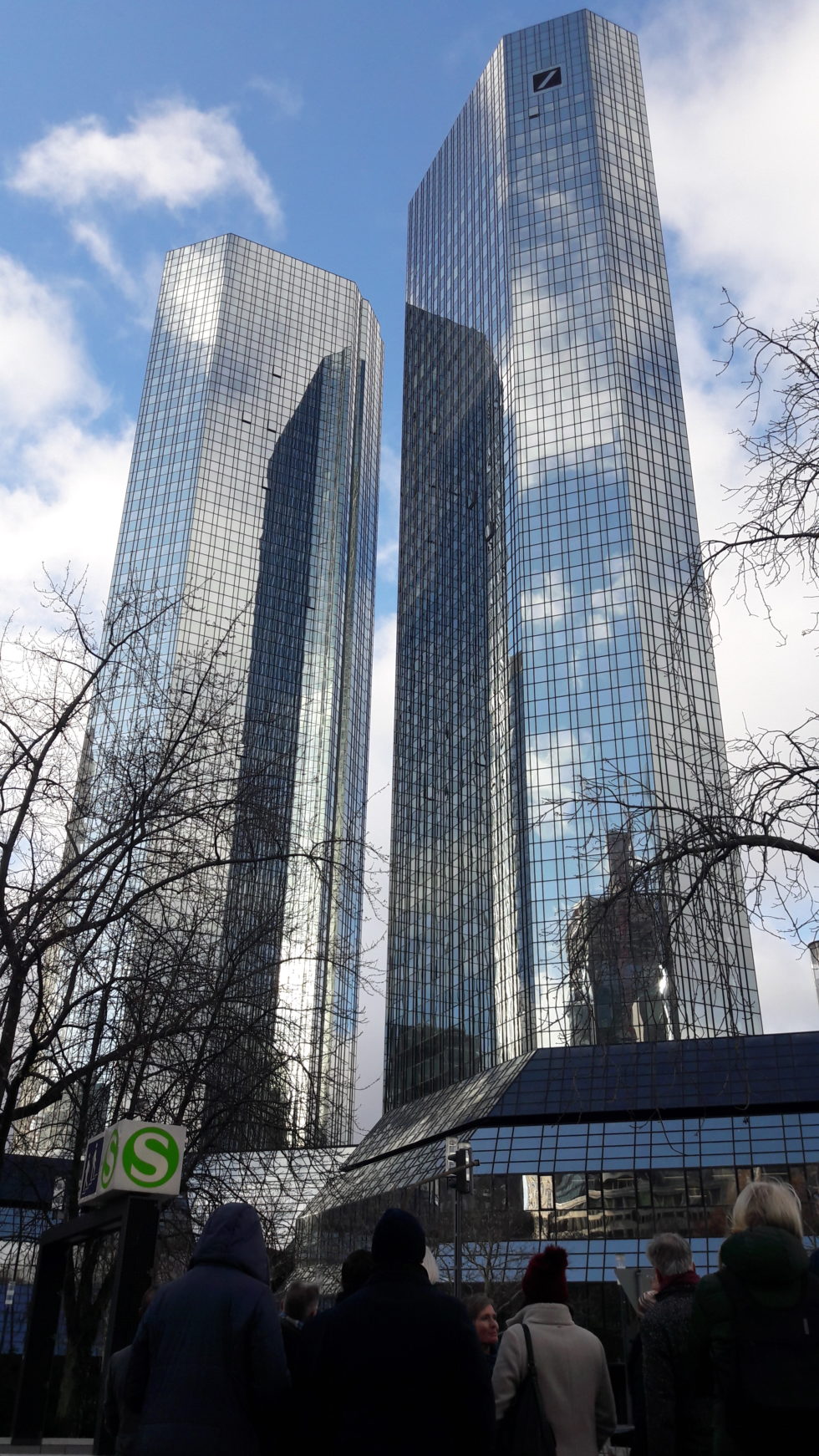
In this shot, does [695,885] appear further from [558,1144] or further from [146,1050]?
[558,1144]

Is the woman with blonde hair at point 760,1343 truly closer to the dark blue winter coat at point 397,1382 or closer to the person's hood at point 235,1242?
the dark blue winter coat at point 397,1382

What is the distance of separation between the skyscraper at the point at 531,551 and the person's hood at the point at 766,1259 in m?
55.4

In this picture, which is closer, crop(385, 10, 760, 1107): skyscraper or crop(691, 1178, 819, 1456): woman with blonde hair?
crop(691, 1178, 819, 1456): woman with blonde hair

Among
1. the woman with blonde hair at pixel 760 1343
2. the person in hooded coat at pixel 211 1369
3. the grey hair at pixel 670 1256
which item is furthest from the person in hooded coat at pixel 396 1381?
the grey hair at pixel 670 1256

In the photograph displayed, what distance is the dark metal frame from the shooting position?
29.1 ft

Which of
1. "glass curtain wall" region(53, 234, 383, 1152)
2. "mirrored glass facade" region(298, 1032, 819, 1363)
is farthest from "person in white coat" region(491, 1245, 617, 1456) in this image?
"glass curtain wall" region(53, 234, 383, 1152)

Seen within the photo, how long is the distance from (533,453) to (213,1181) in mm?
69010

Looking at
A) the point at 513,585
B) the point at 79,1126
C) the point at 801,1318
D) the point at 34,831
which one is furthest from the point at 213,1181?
the point at 513,585

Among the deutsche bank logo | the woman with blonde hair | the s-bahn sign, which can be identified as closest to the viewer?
the woman with blonde hair

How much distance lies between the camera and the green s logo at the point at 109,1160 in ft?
31.0

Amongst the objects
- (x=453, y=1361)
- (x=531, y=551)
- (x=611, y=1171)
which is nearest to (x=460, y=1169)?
(x=453, y=1361)

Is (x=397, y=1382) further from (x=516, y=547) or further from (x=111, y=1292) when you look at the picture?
(x=516, y=547)

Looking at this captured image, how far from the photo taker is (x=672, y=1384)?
5.12 metres

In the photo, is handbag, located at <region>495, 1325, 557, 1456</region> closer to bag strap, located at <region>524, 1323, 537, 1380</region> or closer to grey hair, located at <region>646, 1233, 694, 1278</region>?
bag strap, located at <region>524, 1323, 537, 1380</region>
